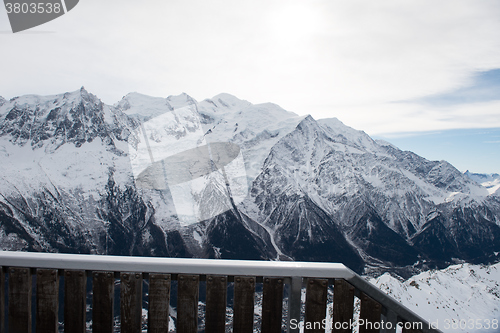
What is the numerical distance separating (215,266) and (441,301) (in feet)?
612

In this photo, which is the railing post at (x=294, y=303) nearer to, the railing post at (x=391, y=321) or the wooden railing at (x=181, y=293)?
the wooden railing at (x=181, y=293)

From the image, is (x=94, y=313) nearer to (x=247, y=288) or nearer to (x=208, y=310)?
(x=208, y=310)

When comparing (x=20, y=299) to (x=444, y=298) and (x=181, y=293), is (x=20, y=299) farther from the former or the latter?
(x=444, y=298)

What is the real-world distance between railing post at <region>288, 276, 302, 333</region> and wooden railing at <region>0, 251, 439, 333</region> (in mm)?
12

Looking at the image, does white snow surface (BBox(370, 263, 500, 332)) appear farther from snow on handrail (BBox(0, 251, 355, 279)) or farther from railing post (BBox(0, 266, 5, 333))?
railing post (BBox(0, 266, 5, 333))

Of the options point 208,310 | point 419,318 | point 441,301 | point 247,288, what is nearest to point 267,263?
point 247,288

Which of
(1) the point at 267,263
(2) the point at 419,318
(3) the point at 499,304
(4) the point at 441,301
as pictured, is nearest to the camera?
(2) the point at 419,318

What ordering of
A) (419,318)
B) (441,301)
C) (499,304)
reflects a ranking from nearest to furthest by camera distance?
(419,318), (441,301), (499,304)

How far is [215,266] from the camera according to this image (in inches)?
133

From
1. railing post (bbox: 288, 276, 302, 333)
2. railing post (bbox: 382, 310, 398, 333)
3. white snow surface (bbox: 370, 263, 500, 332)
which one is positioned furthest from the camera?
white snow surface (bbox: 370, 263, 500, 332)

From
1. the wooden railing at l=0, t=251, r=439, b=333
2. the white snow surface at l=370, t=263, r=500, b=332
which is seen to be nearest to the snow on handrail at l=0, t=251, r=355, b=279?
the wooden railing at l=0, t=251, r=439, b=333

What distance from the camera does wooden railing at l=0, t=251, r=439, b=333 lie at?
3.37m

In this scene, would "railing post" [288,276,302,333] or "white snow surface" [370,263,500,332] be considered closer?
"railing post" [288,276,302,333]

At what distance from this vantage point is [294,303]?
345 centimetres
